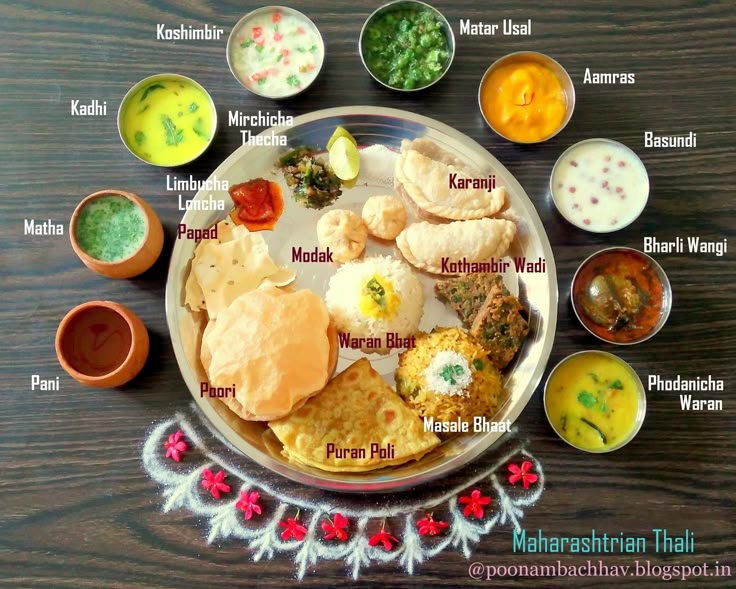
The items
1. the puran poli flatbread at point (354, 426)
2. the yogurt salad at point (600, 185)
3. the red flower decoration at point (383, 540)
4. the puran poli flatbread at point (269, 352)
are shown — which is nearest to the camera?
the puran poli flatbread at point (269, 352)

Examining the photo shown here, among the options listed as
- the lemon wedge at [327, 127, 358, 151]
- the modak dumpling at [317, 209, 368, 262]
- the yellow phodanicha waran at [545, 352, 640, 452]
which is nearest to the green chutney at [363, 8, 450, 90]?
the lemon wedge at [327, 127, 358, 151]

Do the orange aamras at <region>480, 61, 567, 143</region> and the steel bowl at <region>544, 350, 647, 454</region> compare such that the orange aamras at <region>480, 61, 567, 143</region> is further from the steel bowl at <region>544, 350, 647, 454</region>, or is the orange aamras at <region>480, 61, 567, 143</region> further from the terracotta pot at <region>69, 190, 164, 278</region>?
the terracotta pot at <region>69, 190, 164, 278</region>

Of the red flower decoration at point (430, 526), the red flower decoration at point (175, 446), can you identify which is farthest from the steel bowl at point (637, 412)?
the red flower decoration at point (175, 446)

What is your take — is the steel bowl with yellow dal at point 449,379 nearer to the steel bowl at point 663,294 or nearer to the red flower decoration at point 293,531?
the steel bowl at point 663,294

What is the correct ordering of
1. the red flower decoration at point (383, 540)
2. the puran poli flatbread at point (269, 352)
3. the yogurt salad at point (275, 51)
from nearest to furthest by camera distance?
1. the puran poli flatbread at point (269, 352)
2. the red flower decoration at point (383, 540)
3. the yogurt salad at point (275, 51)

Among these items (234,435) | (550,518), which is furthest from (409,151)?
(550,518)

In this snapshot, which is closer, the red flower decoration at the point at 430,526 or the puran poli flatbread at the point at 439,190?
the red flower decoration at the point at 430,526

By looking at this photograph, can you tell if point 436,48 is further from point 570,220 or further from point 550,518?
point 550,518
